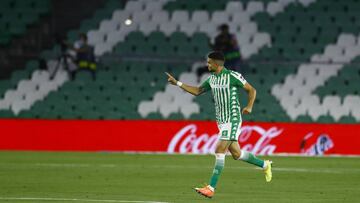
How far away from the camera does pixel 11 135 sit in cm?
2755

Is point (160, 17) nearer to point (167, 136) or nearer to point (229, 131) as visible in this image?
point (167, 136)

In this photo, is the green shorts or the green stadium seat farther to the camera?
the green stadium seat

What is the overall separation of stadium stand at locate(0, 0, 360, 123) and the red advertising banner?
66.0 inches

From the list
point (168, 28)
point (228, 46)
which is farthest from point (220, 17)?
point (228, 46)

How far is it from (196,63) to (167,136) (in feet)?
15.1

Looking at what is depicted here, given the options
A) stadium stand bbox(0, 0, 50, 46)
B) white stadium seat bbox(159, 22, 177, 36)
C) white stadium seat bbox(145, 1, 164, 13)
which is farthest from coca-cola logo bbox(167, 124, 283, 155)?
stadium stand bbox(0, 0, 50, 46)

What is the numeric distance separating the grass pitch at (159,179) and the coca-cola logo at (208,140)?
4.24ft

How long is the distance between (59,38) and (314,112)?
825cm

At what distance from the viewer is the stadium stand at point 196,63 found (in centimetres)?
2912

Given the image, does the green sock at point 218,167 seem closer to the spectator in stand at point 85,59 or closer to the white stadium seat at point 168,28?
the spectator in stand at point 85,59

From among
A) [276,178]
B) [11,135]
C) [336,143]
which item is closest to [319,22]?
[336,143]

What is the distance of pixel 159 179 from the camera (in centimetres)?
1816

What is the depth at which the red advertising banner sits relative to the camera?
87.0ft

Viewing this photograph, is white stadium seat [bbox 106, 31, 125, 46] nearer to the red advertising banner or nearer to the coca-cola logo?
the red advertising banner
